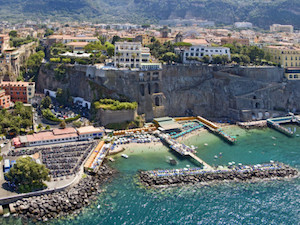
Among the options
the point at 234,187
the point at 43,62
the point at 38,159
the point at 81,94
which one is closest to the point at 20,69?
the point at 43,62

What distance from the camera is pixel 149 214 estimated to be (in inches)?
1813

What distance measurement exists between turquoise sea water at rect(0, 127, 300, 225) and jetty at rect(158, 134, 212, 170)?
1431 millimetres

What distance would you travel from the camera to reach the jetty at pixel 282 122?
7759cm

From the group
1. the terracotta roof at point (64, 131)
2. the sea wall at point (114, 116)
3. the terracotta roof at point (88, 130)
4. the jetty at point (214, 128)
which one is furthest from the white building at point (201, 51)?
the terracotta roof at point (64, 131)

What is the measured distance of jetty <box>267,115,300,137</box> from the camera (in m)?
77.6

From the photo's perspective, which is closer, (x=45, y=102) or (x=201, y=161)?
(x=201, y=161)

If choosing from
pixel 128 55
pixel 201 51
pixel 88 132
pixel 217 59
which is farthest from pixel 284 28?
pixel 88 132

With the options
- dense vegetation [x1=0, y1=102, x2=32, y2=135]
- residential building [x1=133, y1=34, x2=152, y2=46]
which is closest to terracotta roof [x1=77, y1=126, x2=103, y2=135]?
dense vegetation [x1=0, y1=102, x2=32, y2=135]

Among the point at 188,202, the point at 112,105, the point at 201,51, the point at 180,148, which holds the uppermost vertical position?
the point at 201,51

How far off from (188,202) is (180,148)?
680 inches

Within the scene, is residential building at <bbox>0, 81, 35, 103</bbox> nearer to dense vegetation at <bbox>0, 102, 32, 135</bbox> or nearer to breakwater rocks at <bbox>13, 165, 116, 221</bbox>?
dense vegetation at <bbox>0, 102, 32, 135</bbox>

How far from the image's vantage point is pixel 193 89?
289 feet

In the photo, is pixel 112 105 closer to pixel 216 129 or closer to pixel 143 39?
pixel 216 129

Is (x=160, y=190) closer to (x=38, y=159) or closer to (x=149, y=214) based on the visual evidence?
(x=149, y=214)
